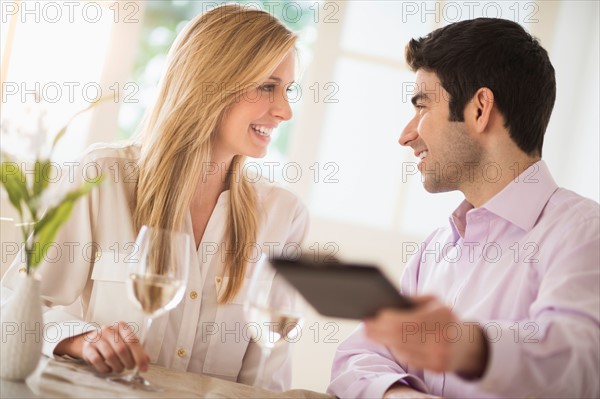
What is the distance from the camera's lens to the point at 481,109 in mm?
2018

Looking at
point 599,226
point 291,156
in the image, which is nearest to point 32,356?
point 599,226

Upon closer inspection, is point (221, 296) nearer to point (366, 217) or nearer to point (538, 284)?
point (538, 284)

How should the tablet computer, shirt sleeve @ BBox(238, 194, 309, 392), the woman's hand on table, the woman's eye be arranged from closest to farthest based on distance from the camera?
the tablet computer → the woman's hand on table → shirt sleeve @ BBox(238, 194, 309, 392) → the woman's eye

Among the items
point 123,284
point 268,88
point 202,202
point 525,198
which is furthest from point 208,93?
point 525,198

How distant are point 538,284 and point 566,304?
0.71 feet

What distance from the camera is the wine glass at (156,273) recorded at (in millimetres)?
1257

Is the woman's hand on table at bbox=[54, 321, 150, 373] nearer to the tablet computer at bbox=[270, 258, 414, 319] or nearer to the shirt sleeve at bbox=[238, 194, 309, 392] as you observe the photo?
the tablet computer at bbox=[270, 258, 414, 319]

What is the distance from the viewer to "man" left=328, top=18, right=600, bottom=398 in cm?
121

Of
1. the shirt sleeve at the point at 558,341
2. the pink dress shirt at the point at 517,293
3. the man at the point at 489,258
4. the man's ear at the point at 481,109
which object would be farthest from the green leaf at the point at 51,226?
the man's ear at the point at 481,109

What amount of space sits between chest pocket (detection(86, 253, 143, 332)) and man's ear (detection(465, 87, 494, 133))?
3.59 feet

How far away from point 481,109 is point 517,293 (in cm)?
63

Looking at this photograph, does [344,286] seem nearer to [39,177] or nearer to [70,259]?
[39,177]

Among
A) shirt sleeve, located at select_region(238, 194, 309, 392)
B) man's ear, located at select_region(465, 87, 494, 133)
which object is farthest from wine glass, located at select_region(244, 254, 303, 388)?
man's ear, located at select_region(465, 87, 494, 133)

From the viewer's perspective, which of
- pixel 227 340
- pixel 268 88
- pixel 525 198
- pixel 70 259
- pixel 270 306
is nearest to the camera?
pixel 270 306
